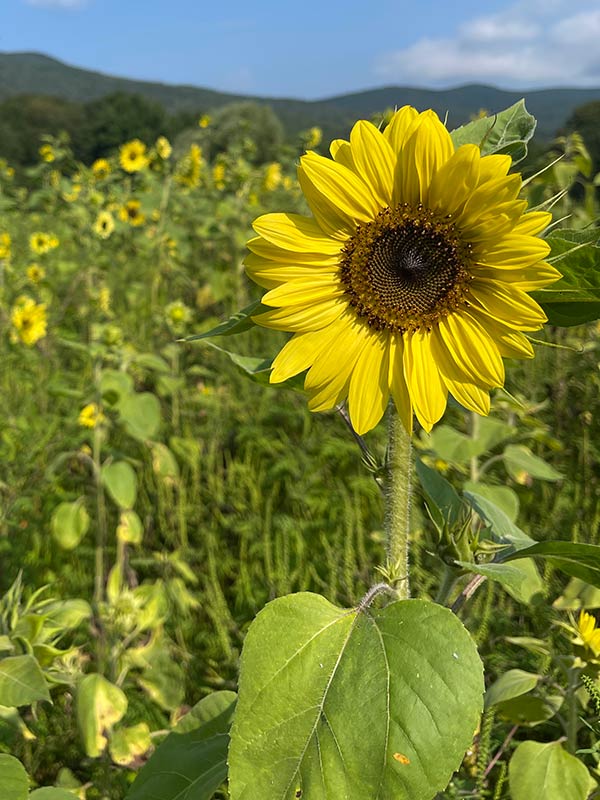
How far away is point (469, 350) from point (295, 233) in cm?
22

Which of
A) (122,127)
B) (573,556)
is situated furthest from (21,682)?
(122,127)

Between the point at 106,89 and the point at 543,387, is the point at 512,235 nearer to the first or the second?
the point at 543,387

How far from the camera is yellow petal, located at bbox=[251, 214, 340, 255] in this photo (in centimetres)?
74

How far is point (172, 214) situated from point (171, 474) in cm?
344

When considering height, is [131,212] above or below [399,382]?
above

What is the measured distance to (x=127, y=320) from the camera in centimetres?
358

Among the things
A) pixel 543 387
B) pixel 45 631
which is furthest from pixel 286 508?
pixel 45 631

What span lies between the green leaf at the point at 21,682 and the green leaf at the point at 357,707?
0.31 meters

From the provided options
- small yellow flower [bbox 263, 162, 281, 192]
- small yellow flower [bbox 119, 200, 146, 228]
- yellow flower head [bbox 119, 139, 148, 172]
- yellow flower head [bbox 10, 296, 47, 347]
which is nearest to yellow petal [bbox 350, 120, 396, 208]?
yellow flower head [bbox 10, 296, 47, 347]

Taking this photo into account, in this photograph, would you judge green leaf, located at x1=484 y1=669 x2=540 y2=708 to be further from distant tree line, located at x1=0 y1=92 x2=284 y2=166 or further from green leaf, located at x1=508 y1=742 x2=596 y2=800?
distant tree line, located at x1=0 y1=92 x2=284 y2=166

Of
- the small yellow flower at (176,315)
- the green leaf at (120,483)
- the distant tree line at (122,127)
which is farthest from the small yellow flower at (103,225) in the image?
the distant tree line at (122,127)

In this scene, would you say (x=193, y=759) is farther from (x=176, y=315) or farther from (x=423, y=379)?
(x=176, y=315)

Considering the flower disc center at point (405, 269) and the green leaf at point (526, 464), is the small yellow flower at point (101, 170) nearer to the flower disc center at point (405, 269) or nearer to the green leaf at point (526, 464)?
the green leaf at point (526, 464)

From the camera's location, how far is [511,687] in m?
0.94
